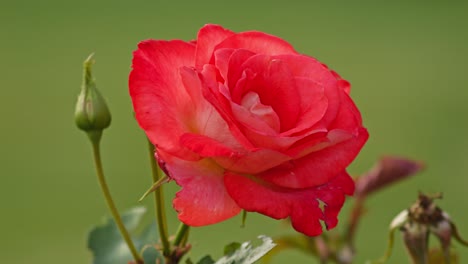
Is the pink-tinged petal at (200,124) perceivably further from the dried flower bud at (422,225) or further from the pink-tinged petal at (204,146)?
the dried flower bud at (422,225)

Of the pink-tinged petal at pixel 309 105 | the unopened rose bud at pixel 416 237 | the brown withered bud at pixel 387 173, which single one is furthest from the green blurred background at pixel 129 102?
the pink-tinged petal at pixel 309 105

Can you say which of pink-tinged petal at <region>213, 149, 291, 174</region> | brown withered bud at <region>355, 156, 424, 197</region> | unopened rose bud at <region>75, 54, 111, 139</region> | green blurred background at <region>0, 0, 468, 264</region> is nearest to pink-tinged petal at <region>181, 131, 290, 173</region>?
pink-tinged petal at <region>213, 149, 291, 174</region>

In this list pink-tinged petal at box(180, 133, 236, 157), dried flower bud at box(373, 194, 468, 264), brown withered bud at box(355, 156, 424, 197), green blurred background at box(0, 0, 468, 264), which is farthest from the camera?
green blurred background at box(0, 0, 468, 264)

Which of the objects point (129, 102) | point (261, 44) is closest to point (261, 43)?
point (261, 44)

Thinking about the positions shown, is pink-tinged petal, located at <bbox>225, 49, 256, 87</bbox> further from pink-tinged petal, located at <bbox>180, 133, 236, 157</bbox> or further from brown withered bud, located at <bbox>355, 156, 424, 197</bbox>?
brown withered bud, located at <bbox>355, 156, 424, 197</bbox>

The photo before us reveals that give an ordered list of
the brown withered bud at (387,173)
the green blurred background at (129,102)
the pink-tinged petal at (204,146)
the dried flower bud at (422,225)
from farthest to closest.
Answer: the green blurred background at (129,102)
the brown withered bud at (387,173)
the dried flower bud at (422,225)
the pink-tinged petal at (204,146)

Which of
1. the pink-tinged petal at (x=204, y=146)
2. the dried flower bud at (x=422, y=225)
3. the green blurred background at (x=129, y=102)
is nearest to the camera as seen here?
the pink-tinged petal at (x=204, y=146)

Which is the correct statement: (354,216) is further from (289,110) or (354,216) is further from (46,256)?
(46,256)

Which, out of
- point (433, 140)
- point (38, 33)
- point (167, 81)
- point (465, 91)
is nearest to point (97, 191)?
point (433, 140)
